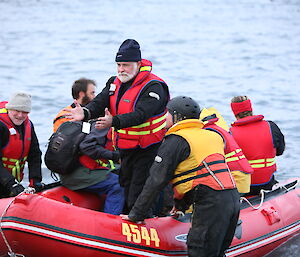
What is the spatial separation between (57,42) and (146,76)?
17.5 meters

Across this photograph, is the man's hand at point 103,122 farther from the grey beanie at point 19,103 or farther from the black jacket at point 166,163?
the grey beanie at point 19,103

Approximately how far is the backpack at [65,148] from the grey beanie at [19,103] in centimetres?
36

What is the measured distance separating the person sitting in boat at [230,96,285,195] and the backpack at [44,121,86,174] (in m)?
1.50

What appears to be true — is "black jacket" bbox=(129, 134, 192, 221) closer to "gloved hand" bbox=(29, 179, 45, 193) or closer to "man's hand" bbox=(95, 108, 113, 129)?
"man's hand" bbox=(95, 108, 113, 129)

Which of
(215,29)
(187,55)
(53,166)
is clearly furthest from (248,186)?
(215,29)

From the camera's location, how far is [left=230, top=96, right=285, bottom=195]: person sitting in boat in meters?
6.29

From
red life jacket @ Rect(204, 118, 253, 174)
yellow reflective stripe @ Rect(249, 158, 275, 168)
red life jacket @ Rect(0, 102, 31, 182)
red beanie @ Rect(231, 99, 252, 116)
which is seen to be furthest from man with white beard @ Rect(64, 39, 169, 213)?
yellow reflective stripe @ Rect(249, 158, 275, 168)

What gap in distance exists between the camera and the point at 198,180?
4820 mm

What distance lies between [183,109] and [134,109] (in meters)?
0.63

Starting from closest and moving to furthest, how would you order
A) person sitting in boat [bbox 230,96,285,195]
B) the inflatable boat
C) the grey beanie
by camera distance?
the inflatable boat
the grey beanie
person sitting in boat [bbox 230,96,285,195]

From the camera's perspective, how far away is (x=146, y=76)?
5500mm

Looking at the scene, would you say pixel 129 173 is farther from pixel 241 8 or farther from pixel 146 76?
pixel 241 8

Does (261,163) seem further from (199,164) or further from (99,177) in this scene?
(199,164)

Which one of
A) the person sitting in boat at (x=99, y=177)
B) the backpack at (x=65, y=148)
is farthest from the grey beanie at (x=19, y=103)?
the person sitting in boat at (x=99, y=177)
